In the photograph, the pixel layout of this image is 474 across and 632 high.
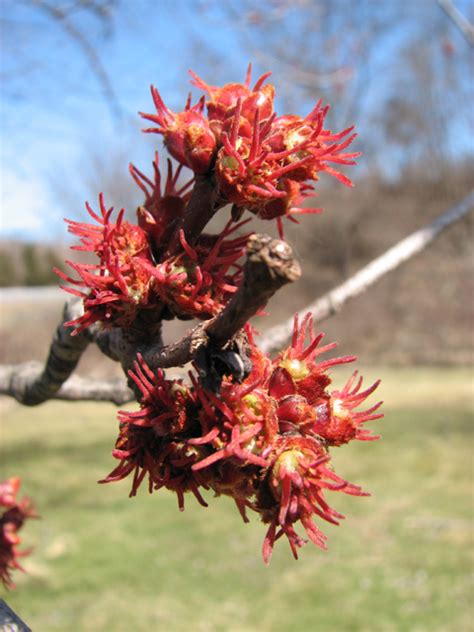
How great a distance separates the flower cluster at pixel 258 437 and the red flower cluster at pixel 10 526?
905mm

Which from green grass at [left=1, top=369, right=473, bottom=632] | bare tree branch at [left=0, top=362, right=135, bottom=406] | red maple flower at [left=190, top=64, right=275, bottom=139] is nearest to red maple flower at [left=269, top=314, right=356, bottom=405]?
red maple flower at [left=190, top=64, right=275, bottom=139]

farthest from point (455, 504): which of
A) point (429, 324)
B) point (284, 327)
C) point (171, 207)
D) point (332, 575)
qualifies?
point (429, 324)

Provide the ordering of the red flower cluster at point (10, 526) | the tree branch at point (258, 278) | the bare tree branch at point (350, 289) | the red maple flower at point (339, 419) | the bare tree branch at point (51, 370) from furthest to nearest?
1. the bare tree branch at point (350, 289)
2. the red flower cluster at point (10, 526)
3. the bare tree branch at point (51, 370)
4. the red maple flower at point (339, 419)
5. the tree branch at point (258, 278)

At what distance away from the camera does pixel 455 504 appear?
955 centimetres

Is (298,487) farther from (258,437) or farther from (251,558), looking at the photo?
(251,558)

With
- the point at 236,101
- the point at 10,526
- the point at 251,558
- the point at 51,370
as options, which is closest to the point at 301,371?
the point at 236,101

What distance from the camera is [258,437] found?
35.4 inches

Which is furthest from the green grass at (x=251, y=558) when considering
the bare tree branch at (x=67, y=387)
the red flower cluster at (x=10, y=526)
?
the bare tree branch at (x=67, y=387)

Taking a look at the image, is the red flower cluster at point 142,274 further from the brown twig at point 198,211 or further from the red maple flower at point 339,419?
the red maple flower at point 339,419

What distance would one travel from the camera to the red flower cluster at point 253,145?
0.97 metres

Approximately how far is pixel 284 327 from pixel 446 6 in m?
2.80

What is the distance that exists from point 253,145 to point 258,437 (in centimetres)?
41

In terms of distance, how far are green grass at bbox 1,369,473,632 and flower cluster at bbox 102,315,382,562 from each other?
6.27 m

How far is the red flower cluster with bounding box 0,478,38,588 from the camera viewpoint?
Answer: 169 centimetres
